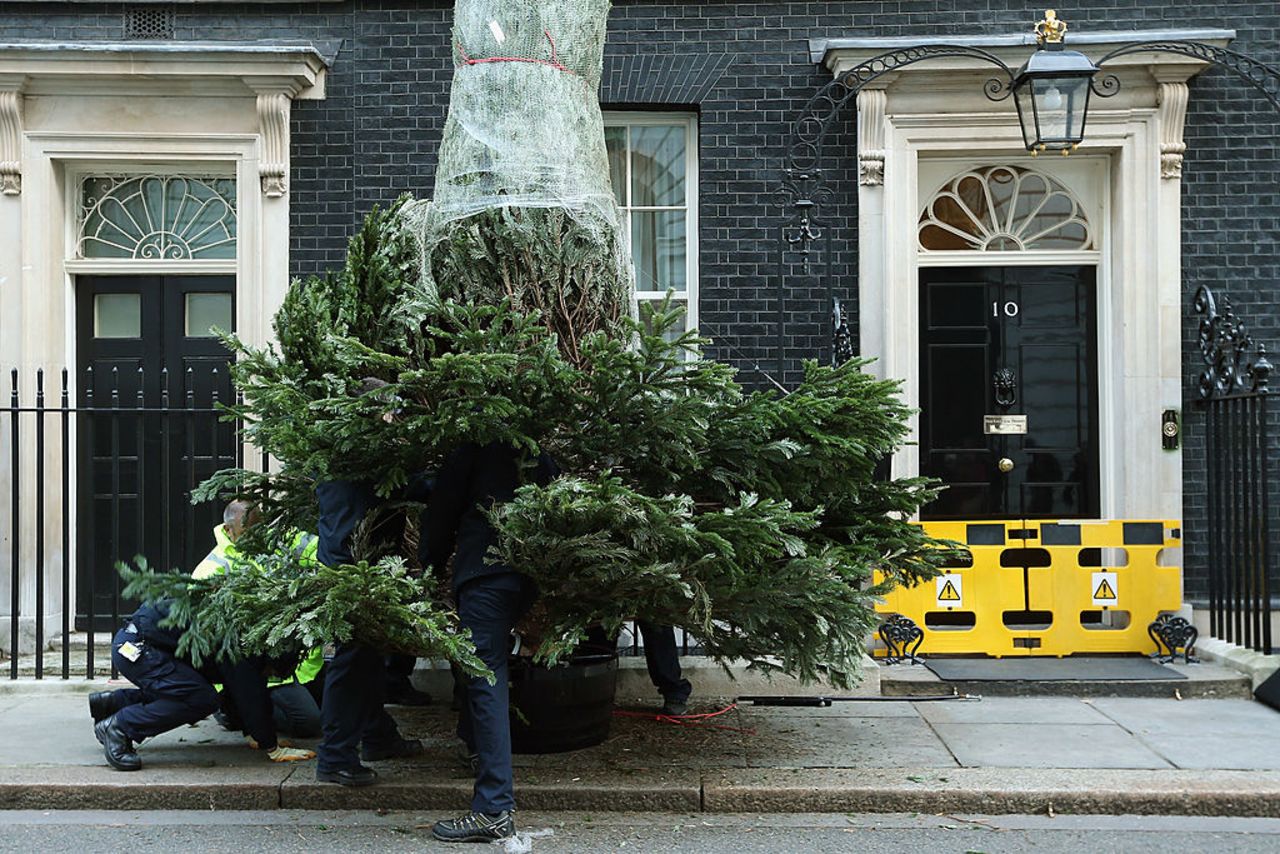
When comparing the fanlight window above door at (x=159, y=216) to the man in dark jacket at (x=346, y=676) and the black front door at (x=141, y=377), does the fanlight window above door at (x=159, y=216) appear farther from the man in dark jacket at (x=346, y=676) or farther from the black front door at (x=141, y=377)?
the man in dark jacket at (x=346, y=676)

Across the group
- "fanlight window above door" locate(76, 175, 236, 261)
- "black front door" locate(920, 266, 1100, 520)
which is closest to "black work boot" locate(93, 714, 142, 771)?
"fanlight window above door" locate(76, 175, 236, 261)

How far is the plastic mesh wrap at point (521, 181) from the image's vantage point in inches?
262

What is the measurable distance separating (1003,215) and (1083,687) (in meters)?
3.48

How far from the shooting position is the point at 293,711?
23.5ft

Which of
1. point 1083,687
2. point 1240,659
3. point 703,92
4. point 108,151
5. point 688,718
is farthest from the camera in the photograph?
point 703,92

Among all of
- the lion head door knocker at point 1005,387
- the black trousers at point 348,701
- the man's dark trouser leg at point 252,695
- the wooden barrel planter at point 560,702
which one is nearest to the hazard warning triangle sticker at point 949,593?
the lion head door knocker at point 1005,387

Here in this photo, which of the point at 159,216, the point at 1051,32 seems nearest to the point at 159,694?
the point at 159,216

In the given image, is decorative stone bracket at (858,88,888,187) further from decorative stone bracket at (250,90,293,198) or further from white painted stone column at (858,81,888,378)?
decorative stone bracket at (250,90,293,198)

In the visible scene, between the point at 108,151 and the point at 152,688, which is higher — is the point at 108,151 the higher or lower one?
the higher one

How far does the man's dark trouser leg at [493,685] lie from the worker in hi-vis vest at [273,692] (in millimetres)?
1187

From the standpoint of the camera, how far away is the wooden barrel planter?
6801 mm

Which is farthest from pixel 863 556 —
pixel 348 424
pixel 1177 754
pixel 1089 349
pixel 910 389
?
pixel 1089 349

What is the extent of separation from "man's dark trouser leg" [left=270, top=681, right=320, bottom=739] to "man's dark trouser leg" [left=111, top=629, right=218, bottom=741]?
43 centimetres

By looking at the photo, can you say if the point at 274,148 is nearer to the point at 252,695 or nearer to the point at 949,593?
the point at 252,695
